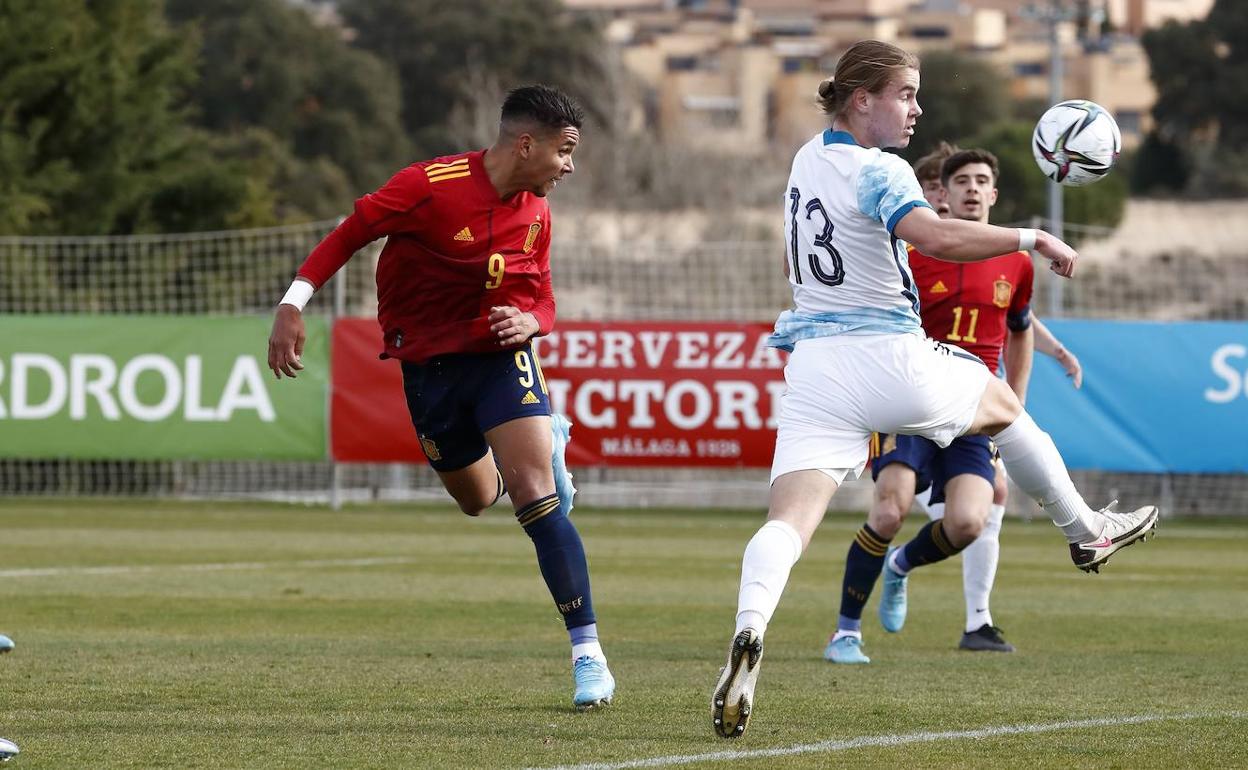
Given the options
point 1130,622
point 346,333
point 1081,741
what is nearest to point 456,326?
point 1081,741

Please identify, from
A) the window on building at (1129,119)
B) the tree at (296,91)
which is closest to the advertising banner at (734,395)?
the tree at (296,91)

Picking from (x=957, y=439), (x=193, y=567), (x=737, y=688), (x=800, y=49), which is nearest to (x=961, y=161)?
(x=957, y=439)

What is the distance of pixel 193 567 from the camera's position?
13.9 meters

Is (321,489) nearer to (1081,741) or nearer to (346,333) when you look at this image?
(346,333)

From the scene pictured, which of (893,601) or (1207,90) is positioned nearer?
(893,601)

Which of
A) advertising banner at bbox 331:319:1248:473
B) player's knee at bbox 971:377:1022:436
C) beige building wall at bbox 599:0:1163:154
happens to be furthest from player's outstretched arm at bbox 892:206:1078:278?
beige building wall at bbox 599:0:1163:154

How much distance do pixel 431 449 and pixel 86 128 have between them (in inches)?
1046

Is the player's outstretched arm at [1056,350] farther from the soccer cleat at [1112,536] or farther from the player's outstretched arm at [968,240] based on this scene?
the player's outstretched arm at [968,240]

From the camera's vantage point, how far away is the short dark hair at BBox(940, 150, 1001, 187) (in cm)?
906

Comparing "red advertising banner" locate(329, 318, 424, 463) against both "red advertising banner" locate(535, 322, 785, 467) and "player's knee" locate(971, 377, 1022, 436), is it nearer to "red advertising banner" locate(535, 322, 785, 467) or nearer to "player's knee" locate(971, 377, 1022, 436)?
"red advertising banner" locate(535, 322, 785, 467)

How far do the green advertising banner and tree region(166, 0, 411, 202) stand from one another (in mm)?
49618

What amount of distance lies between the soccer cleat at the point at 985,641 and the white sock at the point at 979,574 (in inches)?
1.7

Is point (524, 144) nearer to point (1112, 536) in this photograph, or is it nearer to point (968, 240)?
point (968, 240)

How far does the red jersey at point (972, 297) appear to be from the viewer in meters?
9.12
